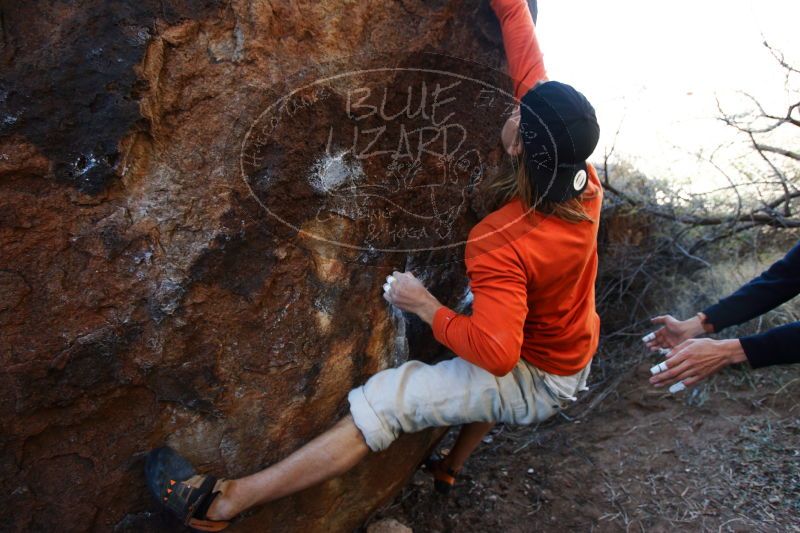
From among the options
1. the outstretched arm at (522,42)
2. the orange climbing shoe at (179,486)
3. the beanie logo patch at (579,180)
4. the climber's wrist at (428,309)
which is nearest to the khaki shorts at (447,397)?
the climber's wrist at (428,309)

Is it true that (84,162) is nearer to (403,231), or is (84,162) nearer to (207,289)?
(207,289)

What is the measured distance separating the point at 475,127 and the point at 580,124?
17.3 inches

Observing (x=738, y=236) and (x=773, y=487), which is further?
(x=738, y=236)

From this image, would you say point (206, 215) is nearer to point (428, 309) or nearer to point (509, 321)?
point (428, 309)

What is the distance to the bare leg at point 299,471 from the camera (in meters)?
1.92

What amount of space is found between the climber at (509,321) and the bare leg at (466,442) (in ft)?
1.23

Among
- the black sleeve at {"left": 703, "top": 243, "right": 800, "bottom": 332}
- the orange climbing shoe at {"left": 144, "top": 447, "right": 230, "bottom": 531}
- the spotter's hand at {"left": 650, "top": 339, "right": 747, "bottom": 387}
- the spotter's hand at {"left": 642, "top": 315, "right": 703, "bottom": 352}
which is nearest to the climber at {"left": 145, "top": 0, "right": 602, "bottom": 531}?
the orange climbing shoe at {"left": 144, "top": 447, "right": 230, "bottom": 531}

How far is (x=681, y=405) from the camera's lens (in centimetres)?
312

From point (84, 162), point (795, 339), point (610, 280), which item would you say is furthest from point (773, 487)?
point (84, 162)

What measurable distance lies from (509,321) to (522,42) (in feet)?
3.06

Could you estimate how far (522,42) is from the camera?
2.07 m

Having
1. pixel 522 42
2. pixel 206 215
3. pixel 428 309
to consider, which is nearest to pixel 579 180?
pixel 522 42

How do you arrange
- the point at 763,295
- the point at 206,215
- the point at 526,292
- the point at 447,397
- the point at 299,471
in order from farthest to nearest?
the point at 763,295
the point at 447,397
the point at 299,471
the point at 526,292
the point at 206,215

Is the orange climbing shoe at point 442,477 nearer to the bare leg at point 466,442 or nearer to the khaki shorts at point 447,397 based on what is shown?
the bare leg at point 466,442
